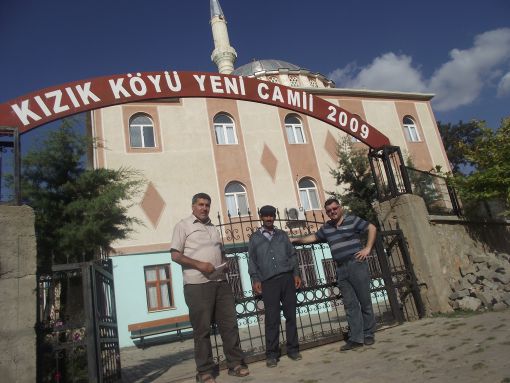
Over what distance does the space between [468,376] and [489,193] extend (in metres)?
5.76

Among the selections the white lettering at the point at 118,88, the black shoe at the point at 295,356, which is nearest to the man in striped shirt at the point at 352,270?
the black shoe at the point at 295,356

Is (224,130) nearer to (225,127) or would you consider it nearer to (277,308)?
(225,127)

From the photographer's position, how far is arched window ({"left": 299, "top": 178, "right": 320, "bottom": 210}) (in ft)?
60.5

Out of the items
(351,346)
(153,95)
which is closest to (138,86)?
(153,95)

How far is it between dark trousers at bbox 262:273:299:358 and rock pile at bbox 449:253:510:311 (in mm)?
3272

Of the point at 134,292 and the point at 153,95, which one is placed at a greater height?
the point at 153,95

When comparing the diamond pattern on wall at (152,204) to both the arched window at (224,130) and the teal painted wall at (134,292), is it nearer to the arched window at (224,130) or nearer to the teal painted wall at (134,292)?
the teal painted wall at (134,292)

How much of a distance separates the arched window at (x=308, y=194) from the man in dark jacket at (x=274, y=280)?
45.0ft

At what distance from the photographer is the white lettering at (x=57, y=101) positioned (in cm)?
493

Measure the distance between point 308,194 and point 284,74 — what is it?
12168 millimetres

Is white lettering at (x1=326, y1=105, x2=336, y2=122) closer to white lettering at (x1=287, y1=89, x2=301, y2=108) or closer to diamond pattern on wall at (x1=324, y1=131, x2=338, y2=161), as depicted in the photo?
white lettering at (x1=287, y1=89, x2=301, y2=108)

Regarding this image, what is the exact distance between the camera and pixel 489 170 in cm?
777

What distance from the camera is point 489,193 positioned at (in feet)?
25.4

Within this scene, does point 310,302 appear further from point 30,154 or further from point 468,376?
point 30,154
